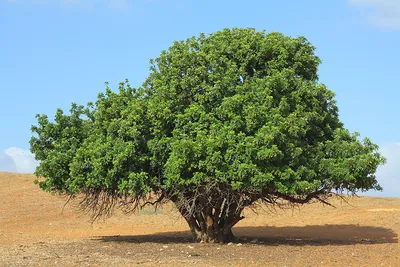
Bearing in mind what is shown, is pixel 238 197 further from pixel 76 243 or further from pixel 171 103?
pixel 76 243

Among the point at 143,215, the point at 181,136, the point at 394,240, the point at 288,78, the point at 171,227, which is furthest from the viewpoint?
the point at 143,215

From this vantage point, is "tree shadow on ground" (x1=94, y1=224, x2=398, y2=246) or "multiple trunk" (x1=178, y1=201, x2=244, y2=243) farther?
"tree shadow on ground" (x1=94, y1=224, x2=398, y2=246)

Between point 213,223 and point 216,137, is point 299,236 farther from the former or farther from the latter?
point 216,137

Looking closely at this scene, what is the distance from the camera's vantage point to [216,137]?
18.5 m

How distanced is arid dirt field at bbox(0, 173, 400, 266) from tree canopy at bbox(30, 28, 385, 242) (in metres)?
1.98

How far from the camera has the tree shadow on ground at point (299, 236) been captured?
934 inches

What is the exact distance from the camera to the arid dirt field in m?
17.6

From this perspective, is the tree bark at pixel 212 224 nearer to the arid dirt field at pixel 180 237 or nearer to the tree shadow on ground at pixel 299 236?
the arid dirt field at pixel 180 237

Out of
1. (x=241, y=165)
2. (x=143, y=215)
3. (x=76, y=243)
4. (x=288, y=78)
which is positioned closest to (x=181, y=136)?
(x=241, y=165)

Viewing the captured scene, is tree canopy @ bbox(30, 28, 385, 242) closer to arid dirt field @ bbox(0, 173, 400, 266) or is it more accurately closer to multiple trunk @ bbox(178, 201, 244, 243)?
multiple trunk @ bbox(178, 201, 244, 243)

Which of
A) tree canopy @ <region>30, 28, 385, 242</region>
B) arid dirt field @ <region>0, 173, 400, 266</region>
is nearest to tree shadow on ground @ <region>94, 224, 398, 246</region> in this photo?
arid dirt field @ <region>0, 173, 400, 266</region>

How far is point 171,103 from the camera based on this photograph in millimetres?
19672

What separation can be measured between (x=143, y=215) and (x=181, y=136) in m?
17.5

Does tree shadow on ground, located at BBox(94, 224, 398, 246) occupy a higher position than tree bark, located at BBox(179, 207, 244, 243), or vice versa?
tree bark, located at BBox(179, 207, 244, 243)
